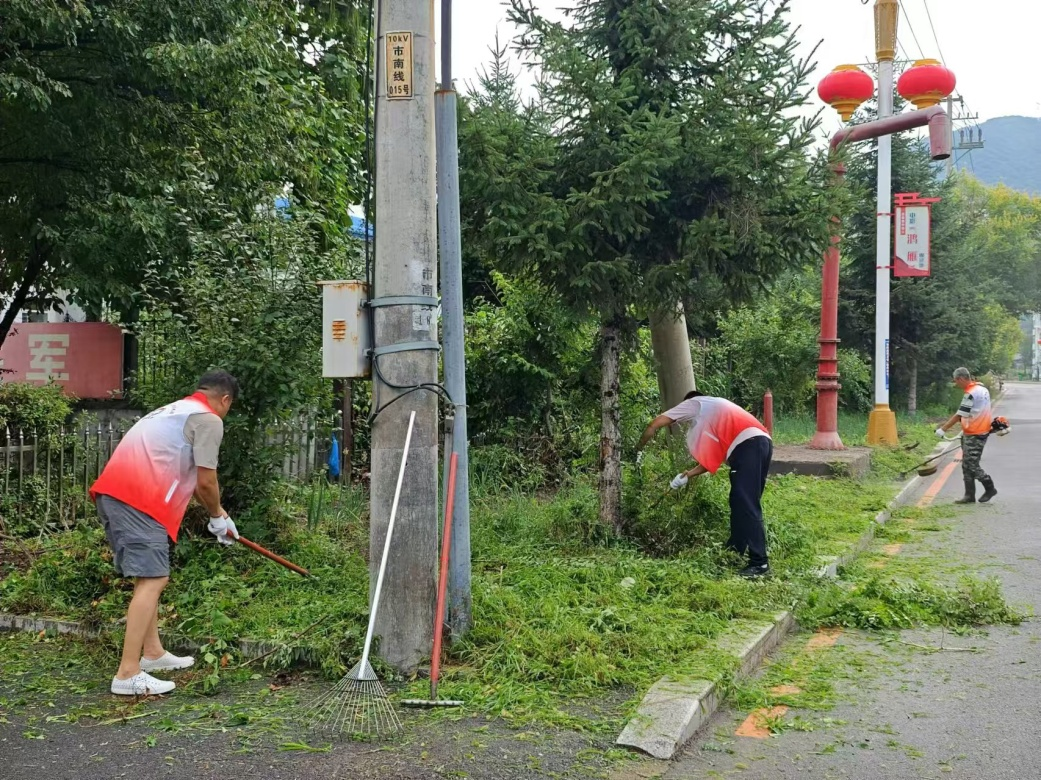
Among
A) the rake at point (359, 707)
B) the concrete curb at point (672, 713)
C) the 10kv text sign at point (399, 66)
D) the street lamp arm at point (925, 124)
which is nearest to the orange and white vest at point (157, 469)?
the rake at point (359, 707)

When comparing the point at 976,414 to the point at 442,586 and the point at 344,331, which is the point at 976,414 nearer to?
the point at 442,586

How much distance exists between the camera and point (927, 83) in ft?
58.1

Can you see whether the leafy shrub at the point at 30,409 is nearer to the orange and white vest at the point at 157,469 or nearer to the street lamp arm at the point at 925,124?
the orange and white vest at the point at 157,469

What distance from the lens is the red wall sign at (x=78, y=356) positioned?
10.3 metres

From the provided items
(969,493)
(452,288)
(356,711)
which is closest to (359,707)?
(356,711)

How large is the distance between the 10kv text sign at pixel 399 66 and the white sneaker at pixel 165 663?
3.14 m

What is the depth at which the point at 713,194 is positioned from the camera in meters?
7.13

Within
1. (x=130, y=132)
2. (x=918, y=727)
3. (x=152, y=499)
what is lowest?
(x=918, y=727)

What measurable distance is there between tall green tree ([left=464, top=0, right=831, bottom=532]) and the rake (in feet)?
10.8

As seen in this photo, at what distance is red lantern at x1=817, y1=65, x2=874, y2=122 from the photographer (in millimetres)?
17266

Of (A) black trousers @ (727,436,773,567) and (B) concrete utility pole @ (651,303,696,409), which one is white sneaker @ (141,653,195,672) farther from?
(B) concrete utility pole @ (651,303,696,409)

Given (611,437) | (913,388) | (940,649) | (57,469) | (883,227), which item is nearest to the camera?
(940,649)

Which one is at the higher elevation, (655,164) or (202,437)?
(655,164)

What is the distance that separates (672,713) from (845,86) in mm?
15474
